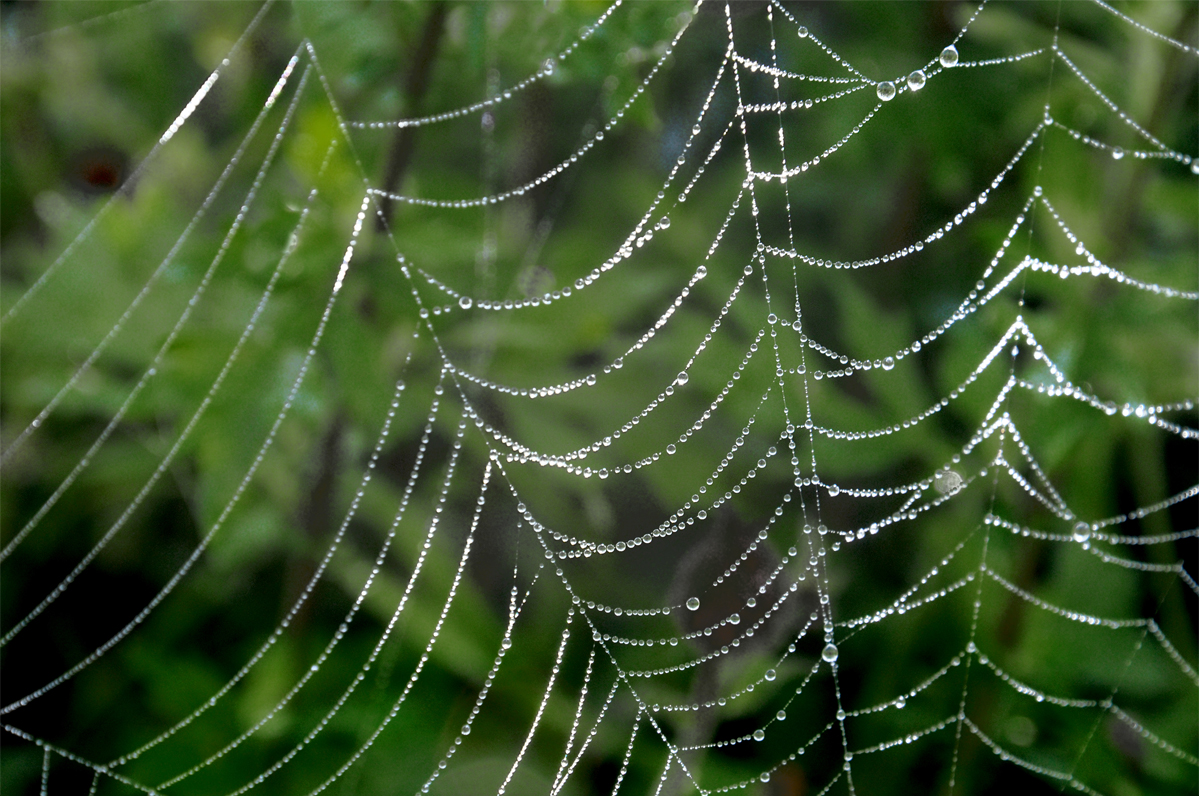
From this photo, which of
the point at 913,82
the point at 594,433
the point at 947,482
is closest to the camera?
the point at 913,82

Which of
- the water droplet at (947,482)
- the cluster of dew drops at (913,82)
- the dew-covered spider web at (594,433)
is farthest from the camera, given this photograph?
the water droplet at (947,482)

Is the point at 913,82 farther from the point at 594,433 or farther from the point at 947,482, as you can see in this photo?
the point at 594,433

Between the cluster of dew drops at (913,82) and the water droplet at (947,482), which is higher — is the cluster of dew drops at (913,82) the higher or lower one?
the higher one

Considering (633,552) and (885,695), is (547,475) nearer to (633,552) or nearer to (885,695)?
(633,552)

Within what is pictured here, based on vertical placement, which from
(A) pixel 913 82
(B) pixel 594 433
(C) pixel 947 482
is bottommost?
(C) pixel 947 482

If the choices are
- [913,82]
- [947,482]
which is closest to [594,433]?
[947,482]

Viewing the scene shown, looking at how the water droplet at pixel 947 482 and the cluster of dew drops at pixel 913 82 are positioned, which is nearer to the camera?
the cluster of dew drops at pixel 913 82

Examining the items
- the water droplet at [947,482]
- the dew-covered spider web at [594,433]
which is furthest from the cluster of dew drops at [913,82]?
the water droplet at [947,482]

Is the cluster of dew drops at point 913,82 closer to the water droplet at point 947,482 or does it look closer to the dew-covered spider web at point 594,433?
the dew-covered spider web at point 594,433

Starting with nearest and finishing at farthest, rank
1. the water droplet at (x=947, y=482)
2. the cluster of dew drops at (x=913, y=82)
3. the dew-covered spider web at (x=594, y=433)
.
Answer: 1. the cluster of dew drops at (x=913, y=82)
2. the dew-covered spider web at (x=594, y=433)
3. the water droplet at (x=947, y=482)

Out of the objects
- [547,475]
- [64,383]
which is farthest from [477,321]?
[64,383]
